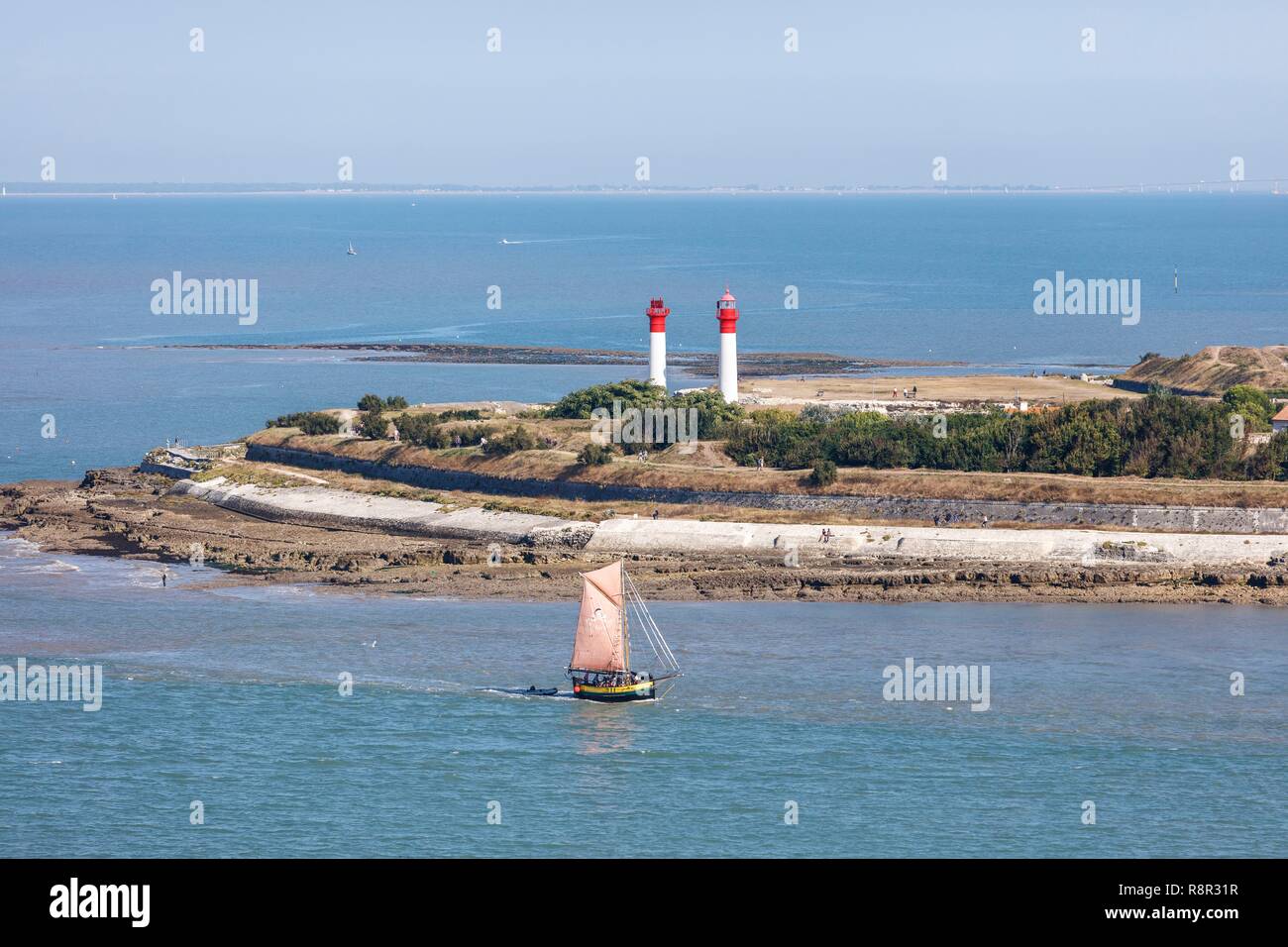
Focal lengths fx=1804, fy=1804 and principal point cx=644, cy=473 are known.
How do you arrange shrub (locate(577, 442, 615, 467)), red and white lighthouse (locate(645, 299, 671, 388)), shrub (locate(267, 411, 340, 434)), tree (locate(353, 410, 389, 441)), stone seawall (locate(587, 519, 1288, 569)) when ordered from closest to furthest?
stone seawall (locate(587, 519, 1288, 569))
shrub (locate(577, 442, 615, 467))
red and white lighthouse (locate(645, 299, 671, 388))
tree (locate(353, 410, 389, 441))
shrub (locate(267, 411, 340, 434))

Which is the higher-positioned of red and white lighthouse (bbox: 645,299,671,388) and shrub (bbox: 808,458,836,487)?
red and white lighthouse (bbox: 645,299,671,388)

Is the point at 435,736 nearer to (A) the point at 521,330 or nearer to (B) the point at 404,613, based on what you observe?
(B) the point at 404,613

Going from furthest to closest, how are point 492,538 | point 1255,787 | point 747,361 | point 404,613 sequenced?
point 747,361
point 492,538
point 404,613
point 1255,787

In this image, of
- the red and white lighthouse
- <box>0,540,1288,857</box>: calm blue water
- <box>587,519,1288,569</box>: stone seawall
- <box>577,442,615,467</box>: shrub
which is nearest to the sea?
<box>0,540,1288,857</box>: calm blue water

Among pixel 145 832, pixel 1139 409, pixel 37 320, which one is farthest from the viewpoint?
pixel 37 320

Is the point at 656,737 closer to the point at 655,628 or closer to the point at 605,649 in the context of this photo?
the point at 605,649

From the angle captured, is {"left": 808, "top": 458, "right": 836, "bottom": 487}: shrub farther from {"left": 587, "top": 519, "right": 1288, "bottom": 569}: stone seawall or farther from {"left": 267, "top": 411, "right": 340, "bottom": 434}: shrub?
{"left": 267, "top": 411, "right": 340, "bottom": 434}: shrub

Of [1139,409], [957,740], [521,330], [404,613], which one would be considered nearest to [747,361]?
[521,330]
